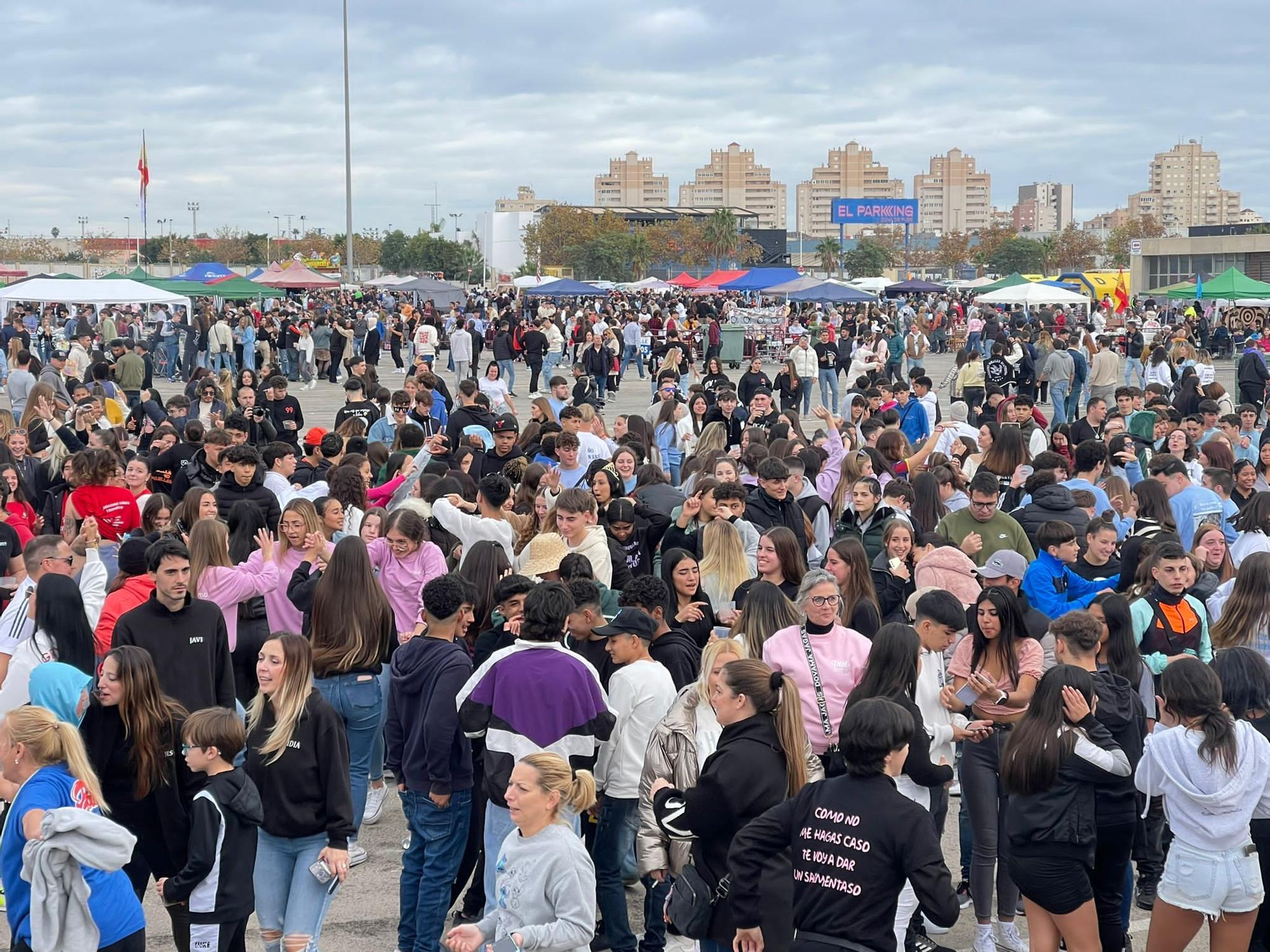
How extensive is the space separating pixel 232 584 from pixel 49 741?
223cm

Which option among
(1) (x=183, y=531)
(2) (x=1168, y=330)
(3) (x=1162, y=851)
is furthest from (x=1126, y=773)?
(2) (x=1168, y=330)

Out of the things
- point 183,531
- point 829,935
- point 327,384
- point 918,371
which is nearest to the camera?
point 829,935

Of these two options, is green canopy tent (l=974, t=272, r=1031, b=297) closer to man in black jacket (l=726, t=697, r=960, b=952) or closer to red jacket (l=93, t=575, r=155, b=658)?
red jacket (l=93, t=575, r=155, b=658)

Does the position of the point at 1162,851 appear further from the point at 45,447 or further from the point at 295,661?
the point at 45,447

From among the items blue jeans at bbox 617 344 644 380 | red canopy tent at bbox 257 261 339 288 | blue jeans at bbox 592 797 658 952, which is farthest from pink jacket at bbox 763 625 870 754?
red canopy tent at bbox 257 261 339 288

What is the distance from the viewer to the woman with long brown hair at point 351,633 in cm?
575

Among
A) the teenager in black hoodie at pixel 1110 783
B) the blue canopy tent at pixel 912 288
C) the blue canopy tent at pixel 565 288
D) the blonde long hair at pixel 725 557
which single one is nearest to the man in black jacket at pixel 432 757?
the blonde long hair at pixel 725 557

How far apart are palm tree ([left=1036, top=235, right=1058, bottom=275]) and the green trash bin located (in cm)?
7217

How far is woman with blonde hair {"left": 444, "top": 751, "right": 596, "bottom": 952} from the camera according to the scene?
384 cm

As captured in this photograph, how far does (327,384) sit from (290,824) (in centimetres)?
2514

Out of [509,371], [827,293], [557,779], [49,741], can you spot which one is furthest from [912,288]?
[49,741]

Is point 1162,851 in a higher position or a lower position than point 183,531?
lower

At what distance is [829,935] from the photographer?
3.49m

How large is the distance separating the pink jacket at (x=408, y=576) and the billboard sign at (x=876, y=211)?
322 ft
